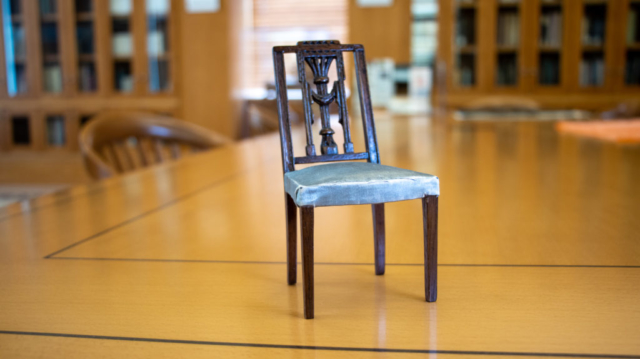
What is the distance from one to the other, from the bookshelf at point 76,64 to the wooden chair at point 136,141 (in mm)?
4457

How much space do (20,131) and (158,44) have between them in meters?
1.97

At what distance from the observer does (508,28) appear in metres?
5.70

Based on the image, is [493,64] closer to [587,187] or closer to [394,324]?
[587,187]

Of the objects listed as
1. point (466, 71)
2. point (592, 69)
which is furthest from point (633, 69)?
point (466, 71)

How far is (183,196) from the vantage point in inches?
47.1

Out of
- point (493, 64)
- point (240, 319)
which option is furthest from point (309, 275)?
point (493, 64)

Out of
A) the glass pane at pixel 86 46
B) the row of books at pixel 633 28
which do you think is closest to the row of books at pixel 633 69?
the row of books at pixel 633 28

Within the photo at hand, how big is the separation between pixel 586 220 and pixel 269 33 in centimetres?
625

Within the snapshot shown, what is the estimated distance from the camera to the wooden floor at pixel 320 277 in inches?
19.1

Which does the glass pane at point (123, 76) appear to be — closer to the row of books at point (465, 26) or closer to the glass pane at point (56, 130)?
the glass pane at point (56, 130)

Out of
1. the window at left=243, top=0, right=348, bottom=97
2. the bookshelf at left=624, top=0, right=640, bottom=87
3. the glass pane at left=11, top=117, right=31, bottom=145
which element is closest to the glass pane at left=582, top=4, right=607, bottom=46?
the bookshelf at left=624, top=0, right=640, bottom=87

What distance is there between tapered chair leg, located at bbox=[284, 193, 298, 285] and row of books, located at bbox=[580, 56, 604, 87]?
581 centimetres

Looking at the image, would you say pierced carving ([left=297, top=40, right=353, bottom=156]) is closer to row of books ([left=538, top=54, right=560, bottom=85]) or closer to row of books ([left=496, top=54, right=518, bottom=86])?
row of books ([left=496, top=54, right=518, bottom=86])

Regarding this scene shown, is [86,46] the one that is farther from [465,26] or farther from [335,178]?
[335,178]
